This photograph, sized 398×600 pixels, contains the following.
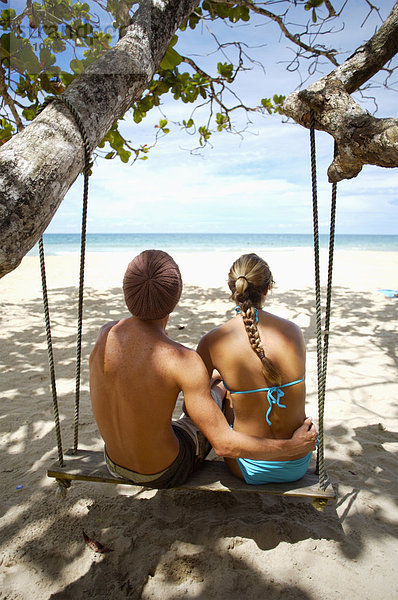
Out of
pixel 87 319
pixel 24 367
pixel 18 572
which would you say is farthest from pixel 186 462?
pixel 87 319

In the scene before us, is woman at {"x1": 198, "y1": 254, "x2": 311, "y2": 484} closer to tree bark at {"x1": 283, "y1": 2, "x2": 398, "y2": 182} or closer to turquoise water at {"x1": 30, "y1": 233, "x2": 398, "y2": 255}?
tree bark at {"x1": 283, "y1": 2, "x2": 398, "y2": 182}

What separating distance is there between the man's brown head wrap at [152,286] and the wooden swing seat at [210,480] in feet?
2.61

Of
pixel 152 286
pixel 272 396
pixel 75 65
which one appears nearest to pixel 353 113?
pixel 152 286

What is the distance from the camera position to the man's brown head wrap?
5.18 feet

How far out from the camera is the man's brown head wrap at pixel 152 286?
5.18ft

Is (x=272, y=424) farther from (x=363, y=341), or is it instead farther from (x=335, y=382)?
(x=363, y=341)

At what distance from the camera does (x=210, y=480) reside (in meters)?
1.82

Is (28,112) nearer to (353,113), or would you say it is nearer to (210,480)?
(353,113)

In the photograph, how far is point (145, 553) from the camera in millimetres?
1753

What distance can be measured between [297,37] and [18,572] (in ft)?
14.1

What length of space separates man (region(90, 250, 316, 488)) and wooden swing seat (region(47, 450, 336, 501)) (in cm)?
10

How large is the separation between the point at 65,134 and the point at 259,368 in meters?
1.22

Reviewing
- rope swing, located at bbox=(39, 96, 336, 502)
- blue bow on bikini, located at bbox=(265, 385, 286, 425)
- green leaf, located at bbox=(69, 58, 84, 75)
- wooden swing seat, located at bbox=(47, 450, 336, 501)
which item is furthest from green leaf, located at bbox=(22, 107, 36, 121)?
blue bow on bikini, located at bbox=(265, 385, 286, 425)

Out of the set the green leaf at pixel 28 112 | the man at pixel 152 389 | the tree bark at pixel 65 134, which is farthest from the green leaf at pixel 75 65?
the man at pixel 152 389
